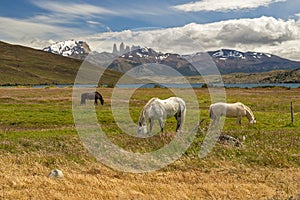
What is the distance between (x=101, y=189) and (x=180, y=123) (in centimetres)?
1080

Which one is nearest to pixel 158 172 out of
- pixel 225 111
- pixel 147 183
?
pixel 147 183

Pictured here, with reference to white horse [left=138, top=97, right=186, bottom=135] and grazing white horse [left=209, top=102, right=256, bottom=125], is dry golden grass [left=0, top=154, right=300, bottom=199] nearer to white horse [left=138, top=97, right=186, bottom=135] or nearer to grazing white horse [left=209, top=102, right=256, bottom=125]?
white horse [left=138, top=97, right=186, bottom=135]

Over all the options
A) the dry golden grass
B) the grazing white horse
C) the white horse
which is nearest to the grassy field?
the dry golden grass

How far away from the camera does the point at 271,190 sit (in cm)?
974

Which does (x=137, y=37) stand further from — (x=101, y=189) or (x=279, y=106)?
(x=279, y=106)

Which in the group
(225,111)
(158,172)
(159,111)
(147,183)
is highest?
(159,111)

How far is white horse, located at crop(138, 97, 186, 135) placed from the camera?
17.0m

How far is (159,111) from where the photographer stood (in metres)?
17.6

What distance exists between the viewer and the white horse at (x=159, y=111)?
Answer: 16953mm

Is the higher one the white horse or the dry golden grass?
the white horse

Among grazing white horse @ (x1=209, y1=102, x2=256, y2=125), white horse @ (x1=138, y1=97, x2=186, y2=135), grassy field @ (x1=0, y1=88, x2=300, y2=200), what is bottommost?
grassy field @ (x1=0, y1=88, x2=300, y2=200)

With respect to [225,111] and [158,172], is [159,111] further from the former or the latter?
[225,111]

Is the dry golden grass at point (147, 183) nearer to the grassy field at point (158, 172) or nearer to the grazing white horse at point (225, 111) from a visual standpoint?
the grassy field at point (158, 172)

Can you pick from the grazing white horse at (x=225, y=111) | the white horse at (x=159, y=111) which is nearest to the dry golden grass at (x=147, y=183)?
the white horse at (x=159, y=111)
